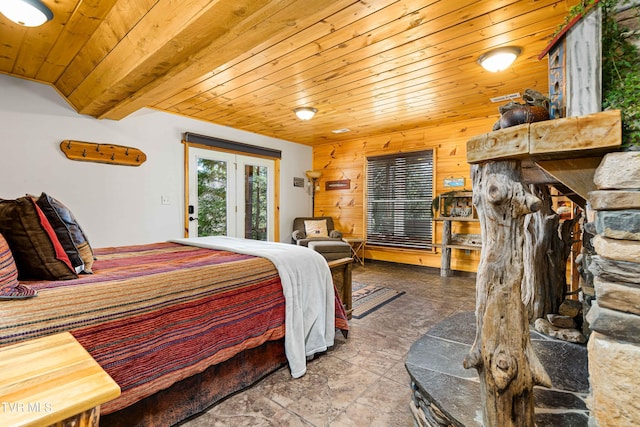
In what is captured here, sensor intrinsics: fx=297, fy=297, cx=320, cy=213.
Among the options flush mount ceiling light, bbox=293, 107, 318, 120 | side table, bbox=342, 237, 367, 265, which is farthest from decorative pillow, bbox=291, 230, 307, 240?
flush mount ceiling light, bbox=293, 107, 318, 120

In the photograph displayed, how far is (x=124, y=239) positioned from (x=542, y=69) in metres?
4.88

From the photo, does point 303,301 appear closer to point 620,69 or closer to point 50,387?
point 50,387

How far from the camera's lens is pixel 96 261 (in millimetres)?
1973

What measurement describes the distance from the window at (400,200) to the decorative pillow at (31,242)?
4529 mm

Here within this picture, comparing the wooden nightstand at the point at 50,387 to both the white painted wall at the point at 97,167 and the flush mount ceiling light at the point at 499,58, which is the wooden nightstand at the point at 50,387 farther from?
the flush mount ceiling light at the point at 499,58

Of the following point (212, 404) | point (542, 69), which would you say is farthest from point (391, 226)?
point (212, 404)

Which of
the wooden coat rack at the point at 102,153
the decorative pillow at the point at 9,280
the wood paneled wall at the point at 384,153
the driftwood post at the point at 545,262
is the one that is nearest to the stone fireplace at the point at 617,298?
the driftwood post at the point at 545,262

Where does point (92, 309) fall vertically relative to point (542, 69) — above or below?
below

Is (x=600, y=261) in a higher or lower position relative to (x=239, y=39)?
lower

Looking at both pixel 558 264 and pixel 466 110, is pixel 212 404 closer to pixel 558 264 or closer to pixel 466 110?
pixel 558 264

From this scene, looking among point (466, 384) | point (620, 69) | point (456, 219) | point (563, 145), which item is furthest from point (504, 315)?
point (456, 219)

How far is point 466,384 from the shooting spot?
1.43 meters

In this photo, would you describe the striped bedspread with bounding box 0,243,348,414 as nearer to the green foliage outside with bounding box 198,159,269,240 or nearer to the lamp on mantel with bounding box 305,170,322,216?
the green foliage outside with bounding box 198,159,269,240

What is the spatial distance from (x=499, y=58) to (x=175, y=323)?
3.08 metres
